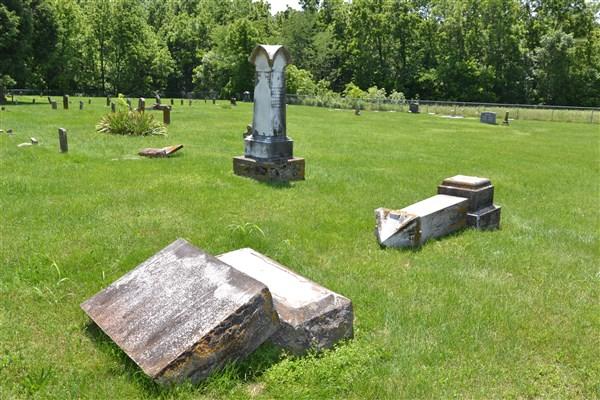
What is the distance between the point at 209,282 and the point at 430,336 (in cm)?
198

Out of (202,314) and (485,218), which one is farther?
(485,218)

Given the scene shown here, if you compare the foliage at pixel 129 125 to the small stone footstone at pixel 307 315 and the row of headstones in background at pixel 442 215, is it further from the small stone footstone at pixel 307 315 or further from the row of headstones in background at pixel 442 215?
the small stone footstone at pixel 307 315

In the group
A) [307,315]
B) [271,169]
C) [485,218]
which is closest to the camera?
[307,315]

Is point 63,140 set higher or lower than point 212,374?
higher

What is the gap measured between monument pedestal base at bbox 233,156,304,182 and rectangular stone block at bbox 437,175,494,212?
3.59 meters

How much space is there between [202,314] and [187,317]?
0.12 metres

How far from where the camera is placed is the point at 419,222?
6852 mm

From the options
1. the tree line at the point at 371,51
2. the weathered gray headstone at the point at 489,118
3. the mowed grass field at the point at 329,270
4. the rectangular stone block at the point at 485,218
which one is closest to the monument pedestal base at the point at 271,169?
the mowed grass field at the point at 329,270

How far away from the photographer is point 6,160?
11.6 m

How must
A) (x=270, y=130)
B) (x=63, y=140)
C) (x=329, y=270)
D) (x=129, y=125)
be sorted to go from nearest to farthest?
1. (x=329, y=270)
2. (x=270, y=130)
3. (x=63, y=140)
4. (x=129, y=125)

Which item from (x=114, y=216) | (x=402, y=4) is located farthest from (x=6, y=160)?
(x=402, y=4)

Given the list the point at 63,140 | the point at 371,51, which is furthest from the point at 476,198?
the point at 371,51

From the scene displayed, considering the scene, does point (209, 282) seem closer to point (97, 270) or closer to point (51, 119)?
point (97, 270)

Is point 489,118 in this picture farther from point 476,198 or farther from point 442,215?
point 442,215
